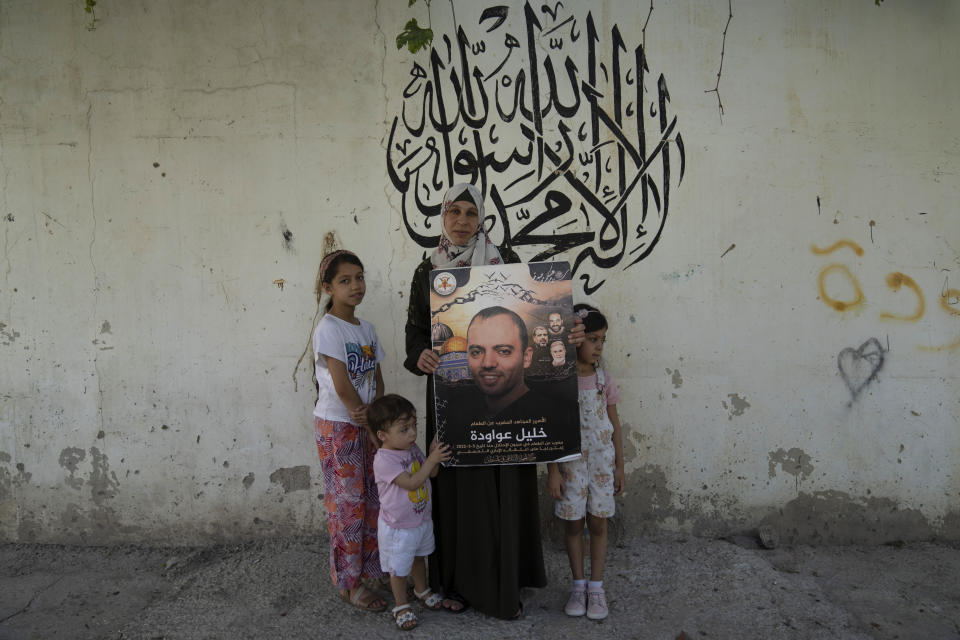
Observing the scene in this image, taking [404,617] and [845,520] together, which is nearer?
[404,617]

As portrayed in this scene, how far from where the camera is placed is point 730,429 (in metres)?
3.18

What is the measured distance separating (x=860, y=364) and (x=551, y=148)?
2.00 metres

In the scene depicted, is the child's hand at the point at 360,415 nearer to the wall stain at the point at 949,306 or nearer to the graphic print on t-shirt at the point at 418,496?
the graphic print on t-shirt at the point at 418,496

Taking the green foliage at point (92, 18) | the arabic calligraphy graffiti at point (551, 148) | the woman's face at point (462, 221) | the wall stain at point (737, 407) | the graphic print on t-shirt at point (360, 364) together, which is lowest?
the wall stain at point (737, 407)

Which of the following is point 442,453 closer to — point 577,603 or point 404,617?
point 404,617

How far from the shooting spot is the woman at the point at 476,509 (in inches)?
95.0

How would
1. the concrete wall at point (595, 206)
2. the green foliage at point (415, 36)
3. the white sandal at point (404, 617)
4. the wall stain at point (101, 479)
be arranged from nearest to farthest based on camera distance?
the white sandal at point (404, 617)
the green foliage at point (415, 36)
the concrete wall at point (595, 206)
the wall stain at point (101, 479)

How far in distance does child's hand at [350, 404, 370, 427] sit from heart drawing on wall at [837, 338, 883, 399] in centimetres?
249

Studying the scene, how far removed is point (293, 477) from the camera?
3.23 m

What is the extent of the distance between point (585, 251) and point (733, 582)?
1.75 metres

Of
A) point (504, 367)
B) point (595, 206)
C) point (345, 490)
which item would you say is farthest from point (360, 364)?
point (595, 206)

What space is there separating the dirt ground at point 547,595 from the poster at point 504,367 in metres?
0.80

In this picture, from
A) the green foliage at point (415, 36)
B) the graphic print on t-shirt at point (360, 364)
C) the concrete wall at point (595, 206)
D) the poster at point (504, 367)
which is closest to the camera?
the poster at point (504, 367)

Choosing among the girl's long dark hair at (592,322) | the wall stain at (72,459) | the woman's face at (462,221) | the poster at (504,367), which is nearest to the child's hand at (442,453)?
the poster at (504,367)
